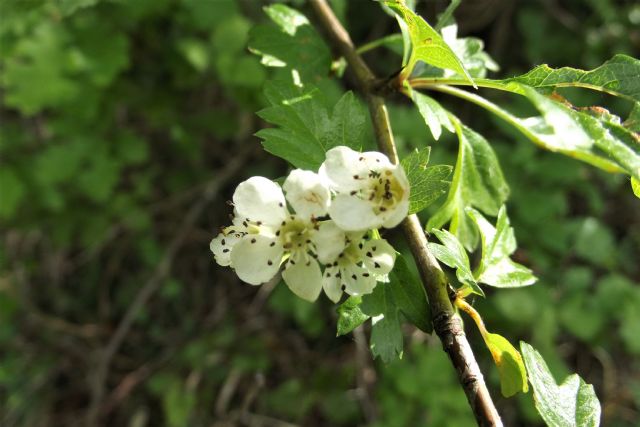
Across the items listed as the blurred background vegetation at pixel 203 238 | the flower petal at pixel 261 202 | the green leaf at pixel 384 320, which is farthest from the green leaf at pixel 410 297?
the blurred background vegetation at pixel 203 238

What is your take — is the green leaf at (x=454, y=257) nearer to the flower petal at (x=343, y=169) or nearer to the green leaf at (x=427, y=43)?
the flower petal at (x=343, y=169)

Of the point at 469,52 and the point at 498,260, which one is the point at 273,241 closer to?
the point at 498,260

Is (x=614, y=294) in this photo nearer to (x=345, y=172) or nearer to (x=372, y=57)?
(x=372, y=57)

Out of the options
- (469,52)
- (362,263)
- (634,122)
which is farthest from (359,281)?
(469,52)

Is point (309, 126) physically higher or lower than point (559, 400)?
higher

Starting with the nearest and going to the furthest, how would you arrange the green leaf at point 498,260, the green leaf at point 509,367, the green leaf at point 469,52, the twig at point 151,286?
the green leaf at point 509,367 → the green leaf at point 498,260 → the green leaf at point 469,52 → the twig at point 151,286

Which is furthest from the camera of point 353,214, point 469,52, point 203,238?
point 203,238
